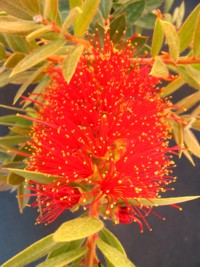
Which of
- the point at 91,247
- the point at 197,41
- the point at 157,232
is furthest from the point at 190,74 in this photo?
the point at 157,232

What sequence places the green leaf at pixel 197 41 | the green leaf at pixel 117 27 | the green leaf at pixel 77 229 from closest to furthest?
the green leaf at pixel 77 229
the green leaf at pixel 197 41
the green leaf at pixel 117 27

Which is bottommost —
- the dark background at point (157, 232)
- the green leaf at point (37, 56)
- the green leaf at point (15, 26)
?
the dark background at point (157, 232)

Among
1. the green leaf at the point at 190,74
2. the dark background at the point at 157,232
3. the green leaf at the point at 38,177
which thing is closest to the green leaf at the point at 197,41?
the green leaf at the point at 190,74

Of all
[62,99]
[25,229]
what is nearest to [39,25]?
[62,99]

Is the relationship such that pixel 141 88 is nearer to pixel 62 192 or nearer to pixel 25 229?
pixel 62 192

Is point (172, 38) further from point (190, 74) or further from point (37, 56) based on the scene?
point (37, 56)

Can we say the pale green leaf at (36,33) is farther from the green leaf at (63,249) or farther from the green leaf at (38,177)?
the green leaf at (63,249)
